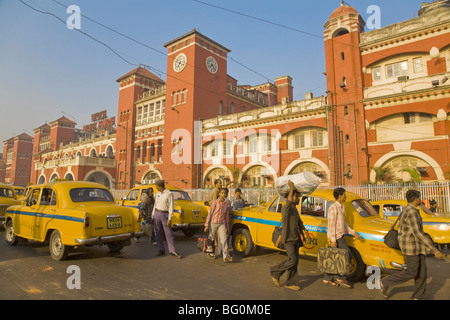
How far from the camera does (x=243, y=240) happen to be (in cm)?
765

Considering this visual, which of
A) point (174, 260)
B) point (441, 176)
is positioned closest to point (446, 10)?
point (441, 176)

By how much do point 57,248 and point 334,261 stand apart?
6.02 meters

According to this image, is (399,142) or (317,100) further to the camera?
(317,100)

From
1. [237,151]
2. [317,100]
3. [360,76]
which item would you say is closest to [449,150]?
[360,76]

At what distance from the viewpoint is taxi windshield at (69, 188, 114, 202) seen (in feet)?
23.4

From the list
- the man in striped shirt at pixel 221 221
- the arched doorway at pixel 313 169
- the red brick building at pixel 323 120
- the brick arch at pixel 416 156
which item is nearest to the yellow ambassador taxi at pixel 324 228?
the man in striped shirt at pixel 221 221

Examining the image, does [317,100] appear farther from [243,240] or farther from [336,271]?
[336,271]

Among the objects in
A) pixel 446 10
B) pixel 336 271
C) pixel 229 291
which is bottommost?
pixel 229 291

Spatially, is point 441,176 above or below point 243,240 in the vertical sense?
above

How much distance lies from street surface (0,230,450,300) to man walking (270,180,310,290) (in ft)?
0.66
